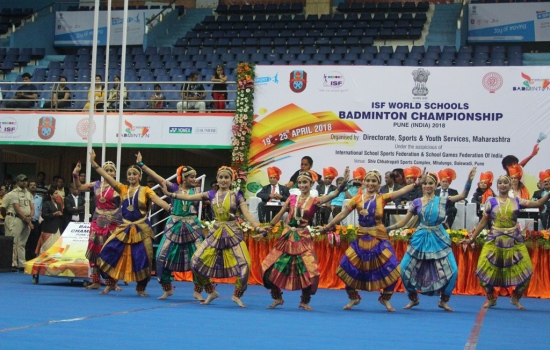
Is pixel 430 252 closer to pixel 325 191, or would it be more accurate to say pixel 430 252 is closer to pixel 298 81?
pixel 325 191

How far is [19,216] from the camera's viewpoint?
648 inches

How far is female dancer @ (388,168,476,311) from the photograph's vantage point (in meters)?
10.9

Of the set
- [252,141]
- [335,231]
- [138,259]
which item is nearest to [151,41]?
[252,141]

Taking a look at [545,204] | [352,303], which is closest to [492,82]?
[545,204]

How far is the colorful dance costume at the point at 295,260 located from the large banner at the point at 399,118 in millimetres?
6874

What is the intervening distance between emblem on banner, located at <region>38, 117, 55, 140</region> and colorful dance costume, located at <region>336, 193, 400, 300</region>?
10634 millimetres

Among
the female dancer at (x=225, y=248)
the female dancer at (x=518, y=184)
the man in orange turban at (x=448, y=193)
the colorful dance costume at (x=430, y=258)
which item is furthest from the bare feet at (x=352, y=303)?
the man in orange turban at (x=448, y=193)

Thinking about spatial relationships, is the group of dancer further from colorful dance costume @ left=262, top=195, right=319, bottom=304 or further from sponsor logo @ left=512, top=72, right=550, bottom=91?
sponsor logo @ left=512, top=72, right=550, bottom=91

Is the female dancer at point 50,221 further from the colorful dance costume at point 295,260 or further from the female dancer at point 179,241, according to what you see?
the colorful dance costume at point 295,260

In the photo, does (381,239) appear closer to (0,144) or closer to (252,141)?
(252,141)

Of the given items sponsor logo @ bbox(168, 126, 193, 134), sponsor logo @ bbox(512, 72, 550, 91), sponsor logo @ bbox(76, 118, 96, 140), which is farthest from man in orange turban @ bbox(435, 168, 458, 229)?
sponsor logo @ bbox(76, 118, 96, 140)

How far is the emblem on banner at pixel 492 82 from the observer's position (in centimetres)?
1702

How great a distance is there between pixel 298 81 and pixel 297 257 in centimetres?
784

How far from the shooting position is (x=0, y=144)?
799 inches
